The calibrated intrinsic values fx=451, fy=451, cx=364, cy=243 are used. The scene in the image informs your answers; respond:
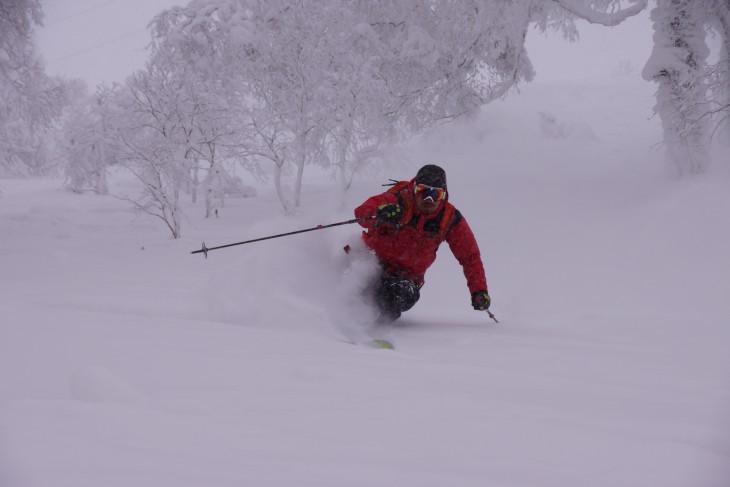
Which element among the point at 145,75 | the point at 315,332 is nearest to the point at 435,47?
the point at 145,75

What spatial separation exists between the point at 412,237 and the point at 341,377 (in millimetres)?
2433

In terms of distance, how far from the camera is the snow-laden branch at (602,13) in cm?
877

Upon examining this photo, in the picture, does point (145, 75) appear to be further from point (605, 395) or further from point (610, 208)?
point (605, 395)

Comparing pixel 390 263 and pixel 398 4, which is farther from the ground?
pixel 398 4

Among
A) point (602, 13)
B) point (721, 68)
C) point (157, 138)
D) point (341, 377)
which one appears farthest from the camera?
point (157, 138)

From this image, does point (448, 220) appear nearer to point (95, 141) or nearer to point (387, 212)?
point (387, 212)

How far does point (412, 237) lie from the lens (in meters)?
4.27

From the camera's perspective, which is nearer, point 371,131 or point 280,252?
point 280,252

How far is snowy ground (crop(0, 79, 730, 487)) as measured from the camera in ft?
3.91

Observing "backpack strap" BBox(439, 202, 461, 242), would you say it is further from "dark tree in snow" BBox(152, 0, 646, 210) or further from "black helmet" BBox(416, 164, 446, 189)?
"dark tree in snow" BBox(152, 0, 646, 210)

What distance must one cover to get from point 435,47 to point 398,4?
1712mm

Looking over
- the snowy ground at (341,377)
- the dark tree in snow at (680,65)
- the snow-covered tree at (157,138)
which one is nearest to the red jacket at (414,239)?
the snowy ground at (341,377)

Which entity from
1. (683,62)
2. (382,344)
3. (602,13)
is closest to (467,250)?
(382,344)

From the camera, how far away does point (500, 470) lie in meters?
1.24
